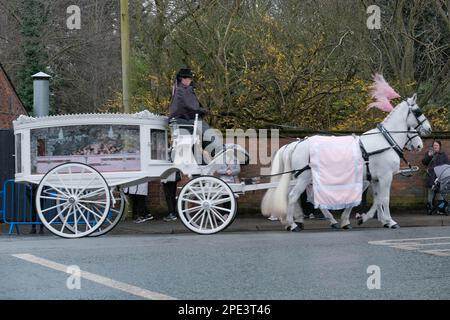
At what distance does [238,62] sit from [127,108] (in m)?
4.29

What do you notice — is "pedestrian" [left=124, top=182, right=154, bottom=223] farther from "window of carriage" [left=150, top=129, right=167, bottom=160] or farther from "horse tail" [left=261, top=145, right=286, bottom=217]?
"horse tail" [left=261, top=145, right=286, bottom=217]

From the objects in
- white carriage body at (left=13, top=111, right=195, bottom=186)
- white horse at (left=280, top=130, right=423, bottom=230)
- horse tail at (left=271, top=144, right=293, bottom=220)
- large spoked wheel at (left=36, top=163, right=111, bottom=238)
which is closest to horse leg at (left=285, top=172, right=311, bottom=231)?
horse tail at (left=271, top=144, right=293, bottom=220)

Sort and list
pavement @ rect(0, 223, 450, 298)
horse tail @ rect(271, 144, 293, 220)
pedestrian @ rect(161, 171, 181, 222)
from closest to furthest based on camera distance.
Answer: pavement @ rect(0, 223, 450, 298) → horse tail @ rect(271, 144, 293, 220) → pedestrian @ rect(161, 171, 181, 222)

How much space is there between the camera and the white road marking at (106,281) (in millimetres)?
7191

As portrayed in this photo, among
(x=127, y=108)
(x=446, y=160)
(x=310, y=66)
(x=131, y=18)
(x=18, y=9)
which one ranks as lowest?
(x=446, y=160)

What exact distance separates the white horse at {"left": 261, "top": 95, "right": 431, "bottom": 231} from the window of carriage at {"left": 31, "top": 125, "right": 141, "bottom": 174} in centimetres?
261

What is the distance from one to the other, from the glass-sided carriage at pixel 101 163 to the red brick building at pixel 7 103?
61.4 feet

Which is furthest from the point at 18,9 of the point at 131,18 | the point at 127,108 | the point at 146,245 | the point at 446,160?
the point at 146,245

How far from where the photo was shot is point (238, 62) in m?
19.5

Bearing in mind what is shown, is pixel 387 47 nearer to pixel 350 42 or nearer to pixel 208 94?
pixel 350 42

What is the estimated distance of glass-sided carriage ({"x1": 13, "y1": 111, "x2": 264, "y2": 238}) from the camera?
12.6m

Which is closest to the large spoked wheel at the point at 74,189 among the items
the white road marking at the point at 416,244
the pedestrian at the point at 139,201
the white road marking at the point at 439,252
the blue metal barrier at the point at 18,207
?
the blue metal barrier at the point at 18,207

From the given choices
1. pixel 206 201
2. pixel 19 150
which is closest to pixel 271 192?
pixel 206 201
